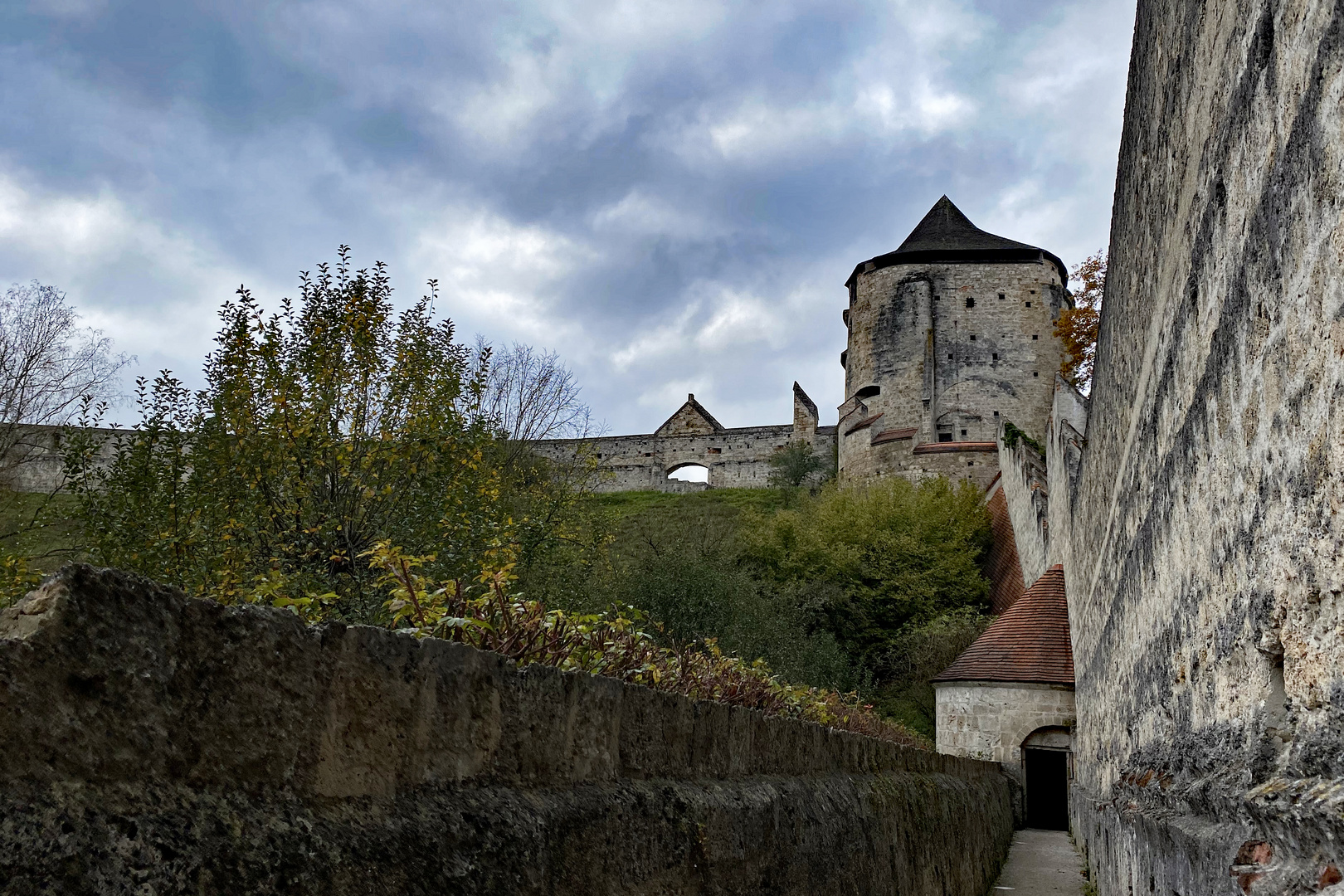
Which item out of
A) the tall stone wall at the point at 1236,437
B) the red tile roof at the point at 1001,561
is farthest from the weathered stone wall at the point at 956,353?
the tall stone wall at the point at 1236,437

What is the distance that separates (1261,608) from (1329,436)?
2.65 ft

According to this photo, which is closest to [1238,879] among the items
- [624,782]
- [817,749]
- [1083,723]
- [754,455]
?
[624,782]

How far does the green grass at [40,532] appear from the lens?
8.24 m

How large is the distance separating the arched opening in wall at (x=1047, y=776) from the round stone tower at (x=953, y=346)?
20.8 meters

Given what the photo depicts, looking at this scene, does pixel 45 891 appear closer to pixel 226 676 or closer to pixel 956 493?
pixel 226 676

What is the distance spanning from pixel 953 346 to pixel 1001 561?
15.9m

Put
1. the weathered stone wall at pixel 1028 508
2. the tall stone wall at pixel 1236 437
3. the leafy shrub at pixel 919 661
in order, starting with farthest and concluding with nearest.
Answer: the leafy shrub at pixel 919 661 < the weathered stone wall at pixel 1028 508 < the tall stone wall at pixel 1236 437

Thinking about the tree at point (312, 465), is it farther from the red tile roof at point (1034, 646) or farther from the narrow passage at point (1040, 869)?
the red tile roof at point (1034, 646)

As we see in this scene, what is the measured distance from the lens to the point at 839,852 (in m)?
3.94

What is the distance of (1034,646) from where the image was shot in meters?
17.4

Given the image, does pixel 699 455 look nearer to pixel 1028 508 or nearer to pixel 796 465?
pixel 796 465

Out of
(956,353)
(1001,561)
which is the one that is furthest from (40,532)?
(956,353)

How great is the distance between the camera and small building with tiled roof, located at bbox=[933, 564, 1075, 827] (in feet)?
55.9

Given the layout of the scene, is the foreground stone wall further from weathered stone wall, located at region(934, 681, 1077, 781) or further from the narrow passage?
weathered stone wall, located at region(934, 681, 1077, 781)
